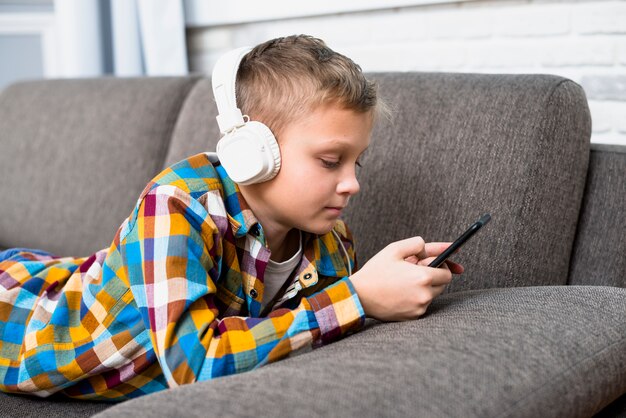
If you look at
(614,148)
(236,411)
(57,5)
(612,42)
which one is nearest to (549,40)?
(612,42)

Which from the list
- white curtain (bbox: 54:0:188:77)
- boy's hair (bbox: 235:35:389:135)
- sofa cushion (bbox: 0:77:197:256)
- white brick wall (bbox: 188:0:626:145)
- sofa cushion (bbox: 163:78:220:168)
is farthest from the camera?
white curtain (bbox: 54:0:188:77)

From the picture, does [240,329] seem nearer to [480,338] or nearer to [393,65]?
[480,338]

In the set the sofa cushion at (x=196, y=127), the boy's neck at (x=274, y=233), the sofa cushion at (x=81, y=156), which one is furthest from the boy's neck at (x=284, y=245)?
the sofa cushion at (x=81, y=156)

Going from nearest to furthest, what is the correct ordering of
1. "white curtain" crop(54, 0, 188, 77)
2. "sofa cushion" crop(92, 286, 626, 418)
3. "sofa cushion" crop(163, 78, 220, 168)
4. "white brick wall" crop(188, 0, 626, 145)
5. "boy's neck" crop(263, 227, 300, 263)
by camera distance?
1. "sofa cushion" crop(92, 286, 626, 418)
2. "boy's neck" crop(263, 227, 300, 263)
3. "white brick wall" crop(188, 0, 626, 145)
4. "sofa cushion" crop(163, 78, 220, 168)
5. "white curtain" crop(54, 0, 188, 77)

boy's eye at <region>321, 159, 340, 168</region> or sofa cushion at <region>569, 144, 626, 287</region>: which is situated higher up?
boy's eye at <region>321, 159, 340, 168</region>

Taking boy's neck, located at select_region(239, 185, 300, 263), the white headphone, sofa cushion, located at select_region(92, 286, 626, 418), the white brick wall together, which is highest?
the white brick wall

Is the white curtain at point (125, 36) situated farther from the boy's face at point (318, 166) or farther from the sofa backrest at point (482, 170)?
the boy's face at point (318, 166)

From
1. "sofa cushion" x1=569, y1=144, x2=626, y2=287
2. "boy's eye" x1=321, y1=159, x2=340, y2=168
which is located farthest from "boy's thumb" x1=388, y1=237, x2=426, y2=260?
"sofa cushion" x1=569, y1=144, x2=626, y2=287

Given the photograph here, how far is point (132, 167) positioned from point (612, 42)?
3.44ft

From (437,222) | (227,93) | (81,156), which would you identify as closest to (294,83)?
(227,93)

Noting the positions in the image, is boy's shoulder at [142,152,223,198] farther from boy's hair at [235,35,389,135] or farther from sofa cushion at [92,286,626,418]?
sofa cushion at [92,286,626,418]

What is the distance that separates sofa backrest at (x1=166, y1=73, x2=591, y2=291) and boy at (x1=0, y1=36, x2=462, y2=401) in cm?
14

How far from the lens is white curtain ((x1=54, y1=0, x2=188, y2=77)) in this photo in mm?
2463

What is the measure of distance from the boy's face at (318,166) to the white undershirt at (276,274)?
0.41 ft
